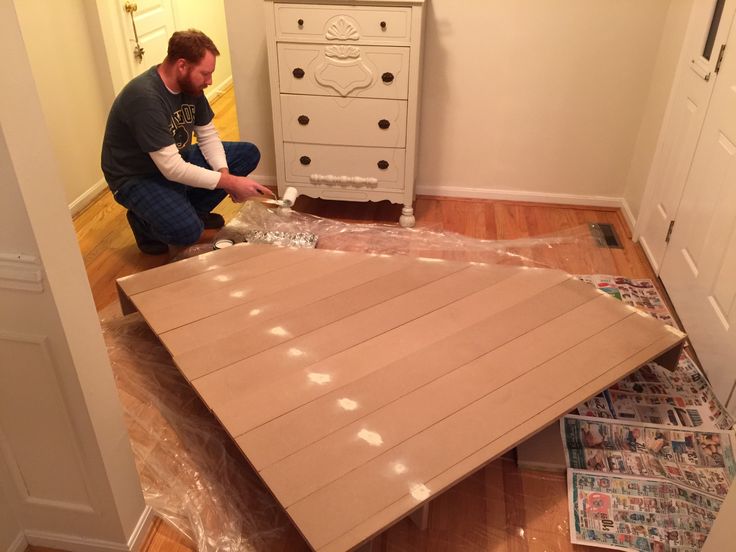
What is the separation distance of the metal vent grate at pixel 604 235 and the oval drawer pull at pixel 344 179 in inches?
41.3

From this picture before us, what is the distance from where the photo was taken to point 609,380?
5.43 ft

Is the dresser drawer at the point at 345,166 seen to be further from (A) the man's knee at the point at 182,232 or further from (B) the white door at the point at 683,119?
(B) the white door at the point at 683,119

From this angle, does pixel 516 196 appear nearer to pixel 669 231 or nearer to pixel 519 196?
pixel 519 196

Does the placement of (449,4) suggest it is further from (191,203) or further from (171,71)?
(191,203)

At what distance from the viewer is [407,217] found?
2.92 m

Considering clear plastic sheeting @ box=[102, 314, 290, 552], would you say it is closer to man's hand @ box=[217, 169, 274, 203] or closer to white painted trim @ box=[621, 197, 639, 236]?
man's hand @ box=[217, 169, 274, 203]

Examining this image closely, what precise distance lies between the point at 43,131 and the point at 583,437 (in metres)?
1.50

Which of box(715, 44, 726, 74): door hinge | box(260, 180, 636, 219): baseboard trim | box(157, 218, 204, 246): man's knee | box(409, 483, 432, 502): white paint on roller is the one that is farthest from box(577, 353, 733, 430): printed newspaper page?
box(157, 218, 204, 246): man's knee

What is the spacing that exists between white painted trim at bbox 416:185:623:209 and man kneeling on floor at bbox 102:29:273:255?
1124 mm

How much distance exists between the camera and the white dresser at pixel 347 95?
254cm

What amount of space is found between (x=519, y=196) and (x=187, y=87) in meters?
1.71

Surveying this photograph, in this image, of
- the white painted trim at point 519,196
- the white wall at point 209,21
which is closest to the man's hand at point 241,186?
the white painted trim at point 519,196

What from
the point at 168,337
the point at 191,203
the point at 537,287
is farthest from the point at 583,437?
the point at 191,203

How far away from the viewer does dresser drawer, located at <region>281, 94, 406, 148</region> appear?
8.84 feet
